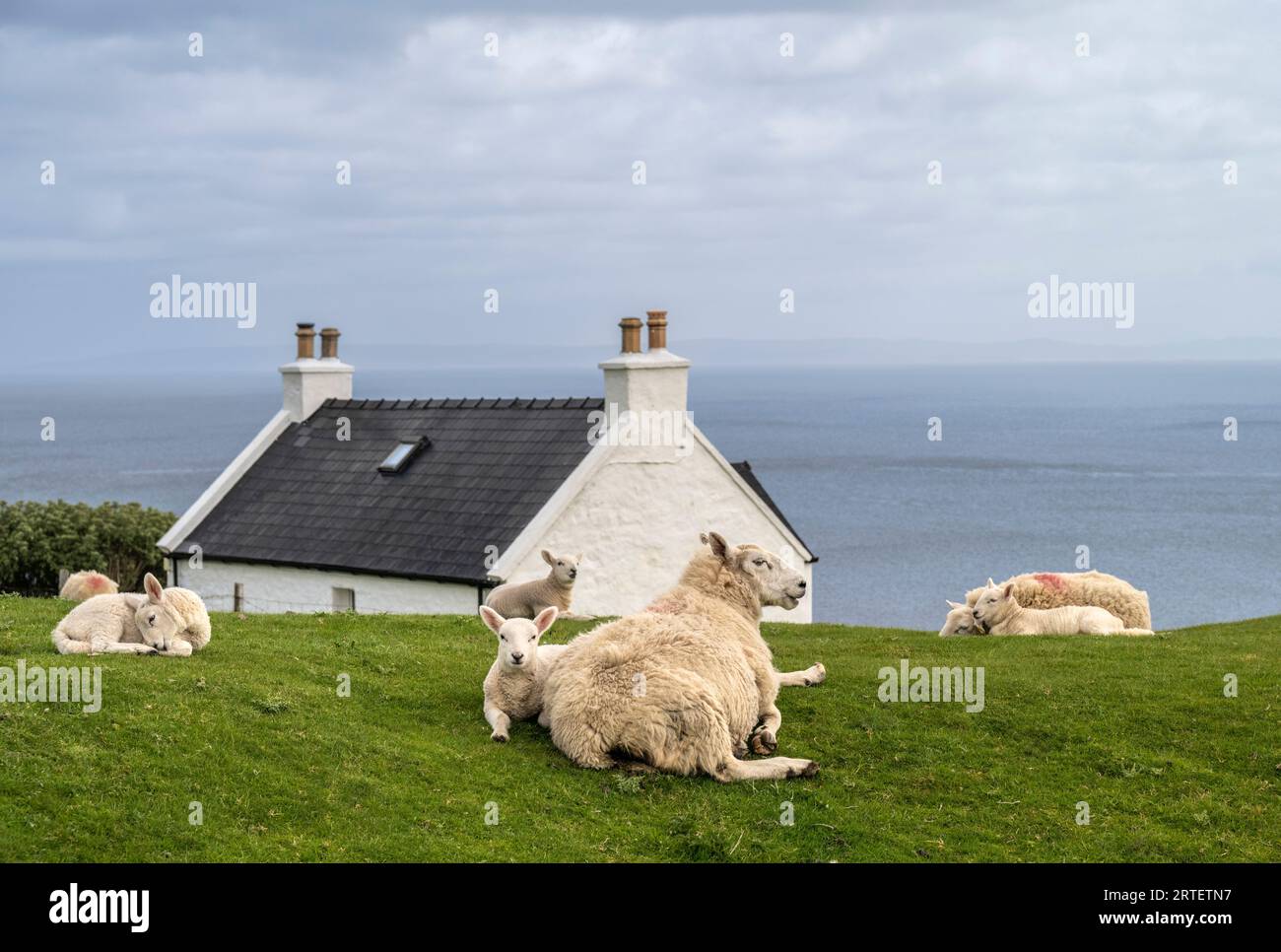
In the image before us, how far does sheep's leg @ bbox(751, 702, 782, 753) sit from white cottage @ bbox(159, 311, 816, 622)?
12631 mm

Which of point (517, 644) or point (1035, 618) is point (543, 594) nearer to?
point (1035, 618)

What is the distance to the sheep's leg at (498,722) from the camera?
46.8 ft

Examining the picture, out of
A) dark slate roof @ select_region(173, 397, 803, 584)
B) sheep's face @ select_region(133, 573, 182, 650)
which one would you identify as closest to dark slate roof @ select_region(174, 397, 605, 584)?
dark slate roof @ select_region(173, 397, 803, 584)

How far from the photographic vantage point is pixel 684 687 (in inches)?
530

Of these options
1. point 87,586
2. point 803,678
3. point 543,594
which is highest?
point 87,586

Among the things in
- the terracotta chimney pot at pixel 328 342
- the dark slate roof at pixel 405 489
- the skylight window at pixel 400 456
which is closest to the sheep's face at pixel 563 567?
the dark slate roof at pixel 405 489

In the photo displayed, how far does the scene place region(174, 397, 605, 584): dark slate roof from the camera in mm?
29016

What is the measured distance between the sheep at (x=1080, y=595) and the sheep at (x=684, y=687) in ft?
23.7

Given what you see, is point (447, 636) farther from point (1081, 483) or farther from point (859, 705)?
point (1081, 483)

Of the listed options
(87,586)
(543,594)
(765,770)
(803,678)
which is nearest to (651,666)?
(765,770)

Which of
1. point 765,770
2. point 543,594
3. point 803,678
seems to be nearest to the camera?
point 765,770

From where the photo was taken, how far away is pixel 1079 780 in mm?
13812

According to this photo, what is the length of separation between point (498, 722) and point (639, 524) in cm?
1639

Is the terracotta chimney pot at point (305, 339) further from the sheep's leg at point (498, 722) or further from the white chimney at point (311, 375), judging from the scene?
the sheep's leg at point (498, 722)
